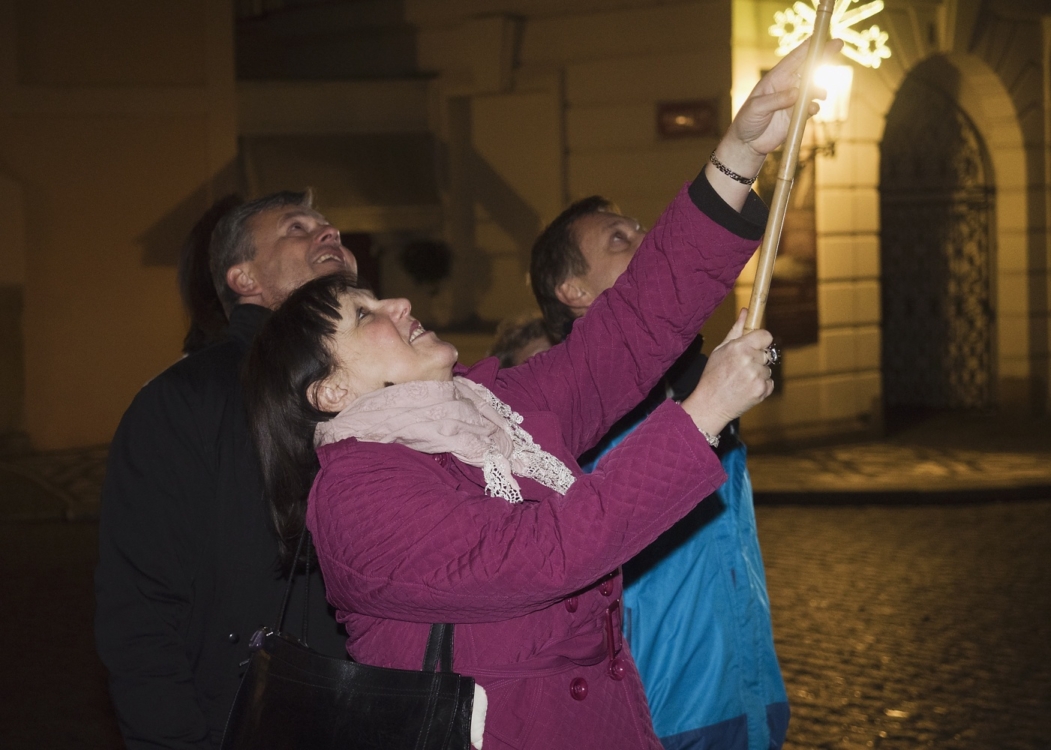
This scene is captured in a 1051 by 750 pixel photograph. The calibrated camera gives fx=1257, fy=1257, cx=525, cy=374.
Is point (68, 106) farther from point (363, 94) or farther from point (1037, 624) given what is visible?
point (1037, 624)

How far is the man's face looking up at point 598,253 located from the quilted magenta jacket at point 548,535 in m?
0.98

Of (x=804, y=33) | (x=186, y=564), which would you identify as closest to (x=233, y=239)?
(x=186, y=564)

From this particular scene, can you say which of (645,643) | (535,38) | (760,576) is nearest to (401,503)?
(645,643)

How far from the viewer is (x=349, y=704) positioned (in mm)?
1856

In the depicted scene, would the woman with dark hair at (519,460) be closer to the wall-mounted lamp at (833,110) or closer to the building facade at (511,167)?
the wall-mounted lamp at (833,110)

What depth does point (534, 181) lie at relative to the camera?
13734 mm

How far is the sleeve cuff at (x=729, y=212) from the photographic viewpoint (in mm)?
2197

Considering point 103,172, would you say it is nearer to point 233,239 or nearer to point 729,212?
point 233,239

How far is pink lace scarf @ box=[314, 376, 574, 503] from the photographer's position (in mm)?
1990

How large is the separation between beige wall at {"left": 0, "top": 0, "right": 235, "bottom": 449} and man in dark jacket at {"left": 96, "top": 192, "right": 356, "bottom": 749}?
35.0 ft

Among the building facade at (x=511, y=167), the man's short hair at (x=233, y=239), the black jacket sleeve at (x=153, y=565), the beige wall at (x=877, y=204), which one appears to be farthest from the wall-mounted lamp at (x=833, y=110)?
the black jacket sleeve at (x=153, y=565)

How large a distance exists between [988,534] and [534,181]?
684 cm

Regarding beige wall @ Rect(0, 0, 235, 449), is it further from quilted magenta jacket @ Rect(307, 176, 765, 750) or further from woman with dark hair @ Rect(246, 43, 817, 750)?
quilted magenta jacket @ Rect(307, 176, 765, 750)

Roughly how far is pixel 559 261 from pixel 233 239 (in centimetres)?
92
